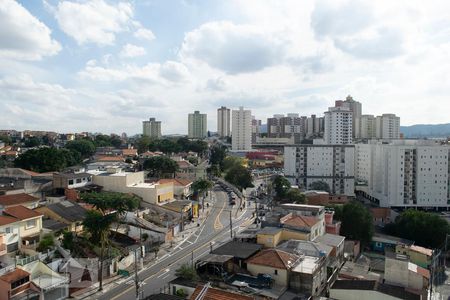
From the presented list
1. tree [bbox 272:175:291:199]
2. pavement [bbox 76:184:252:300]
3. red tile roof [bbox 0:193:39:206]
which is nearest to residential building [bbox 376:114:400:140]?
tree [bbox 272:175:291:199]

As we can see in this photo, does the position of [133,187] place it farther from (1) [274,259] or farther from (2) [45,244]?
(1) [274,259]

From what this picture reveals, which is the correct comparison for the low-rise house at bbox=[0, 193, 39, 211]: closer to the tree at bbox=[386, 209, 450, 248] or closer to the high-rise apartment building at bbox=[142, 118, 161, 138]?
the tree at bbox=[386, 209, 450, 248]

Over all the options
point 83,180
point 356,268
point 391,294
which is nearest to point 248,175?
point 83,180

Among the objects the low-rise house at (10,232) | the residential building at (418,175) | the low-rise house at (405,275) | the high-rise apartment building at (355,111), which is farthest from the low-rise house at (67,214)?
the high-rise apartment building at (355,111)

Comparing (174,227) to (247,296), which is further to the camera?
(174,227)

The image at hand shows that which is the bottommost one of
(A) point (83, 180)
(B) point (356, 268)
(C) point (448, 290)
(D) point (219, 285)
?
(C) point (448, 290)

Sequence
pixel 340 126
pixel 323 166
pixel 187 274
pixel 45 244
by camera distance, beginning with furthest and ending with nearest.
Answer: pixel 340 126 < pixel 323 166 < pixel 45 244 < pixel 187 274

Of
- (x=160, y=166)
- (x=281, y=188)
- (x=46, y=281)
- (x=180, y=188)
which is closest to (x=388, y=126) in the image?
(x=281, y=188)

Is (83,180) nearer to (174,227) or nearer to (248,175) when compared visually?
(174,227)
